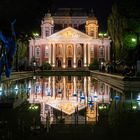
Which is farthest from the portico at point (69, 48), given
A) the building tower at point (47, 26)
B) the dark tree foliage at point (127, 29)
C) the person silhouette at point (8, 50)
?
the person silhouette at point (8, 50)

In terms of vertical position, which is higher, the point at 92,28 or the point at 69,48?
the point at 92,28

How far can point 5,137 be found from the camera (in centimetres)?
874

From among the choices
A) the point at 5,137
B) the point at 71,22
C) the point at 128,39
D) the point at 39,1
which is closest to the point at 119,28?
the point at 128,39

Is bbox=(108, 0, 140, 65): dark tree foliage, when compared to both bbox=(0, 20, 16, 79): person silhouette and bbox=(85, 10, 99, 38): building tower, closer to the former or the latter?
bbox=(0, 20, 16, 79): person silhouette

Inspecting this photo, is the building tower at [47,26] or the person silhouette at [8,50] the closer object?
the person silhouette at [8,50]

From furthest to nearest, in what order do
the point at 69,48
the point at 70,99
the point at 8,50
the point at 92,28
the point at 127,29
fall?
the point at 92,28, the point at 69,48, the point at 127,29, the point at 70,99, the point at 8,50

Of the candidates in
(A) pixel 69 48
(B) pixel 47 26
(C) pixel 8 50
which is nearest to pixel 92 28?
(A) pixel 69 48

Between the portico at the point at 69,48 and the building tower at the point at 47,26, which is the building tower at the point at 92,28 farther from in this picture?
the building tower at the point at 47,26

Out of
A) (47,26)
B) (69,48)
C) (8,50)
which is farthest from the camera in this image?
(47,26)

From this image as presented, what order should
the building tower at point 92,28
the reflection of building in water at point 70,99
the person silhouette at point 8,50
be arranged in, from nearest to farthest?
1. the reflection of building in water at point 70,99
2. the person silhouette at point 8,50
3. the building tower at point 92,28

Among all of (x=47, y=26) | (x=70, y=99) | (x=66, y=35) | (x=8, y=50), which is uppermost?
(x=47, y=26)

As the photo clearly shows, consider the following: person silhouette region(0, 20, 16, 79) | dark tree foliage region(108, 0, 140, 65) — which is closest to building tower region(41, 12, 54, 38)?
dark tree foliage region(108, 0, 140, 65)

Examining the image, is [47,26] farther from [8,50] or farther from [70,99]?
[8,50]

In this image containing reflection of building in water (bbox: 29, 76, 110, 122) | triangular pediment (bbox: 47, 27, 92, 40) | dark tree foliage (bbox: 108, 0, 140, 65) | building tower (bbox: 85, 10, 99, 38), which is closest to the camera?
reflection of building in water (bbox: 29, 76, 110, 122)
